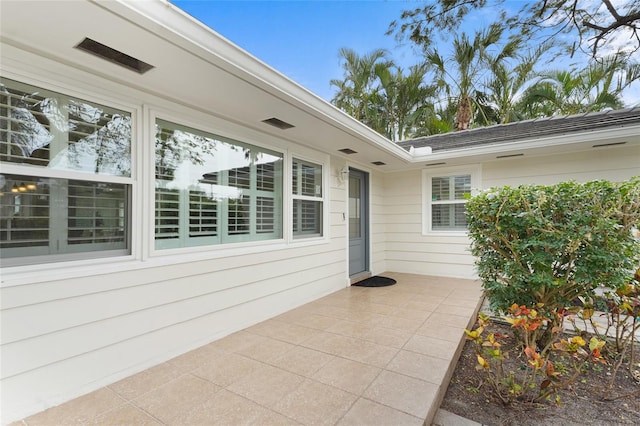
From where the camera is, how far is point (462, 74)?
387 inches

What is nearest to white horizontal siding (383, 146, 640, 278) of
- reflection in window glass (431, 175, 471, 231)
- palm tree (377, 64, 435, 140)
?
reflection in window glass (431, 175, 471, 231)

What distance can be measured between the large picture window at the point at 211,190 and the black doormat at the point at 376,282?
2.20m

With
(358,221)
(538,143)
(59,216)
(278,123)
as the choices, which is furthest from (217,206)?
(538,143)

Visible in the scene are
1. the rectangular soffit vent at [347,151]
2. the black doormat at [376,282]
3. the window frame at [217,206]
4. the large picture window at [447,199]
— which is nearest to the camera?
the window frame at [217,206]

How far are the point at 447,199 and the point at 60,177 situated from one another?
5982mm

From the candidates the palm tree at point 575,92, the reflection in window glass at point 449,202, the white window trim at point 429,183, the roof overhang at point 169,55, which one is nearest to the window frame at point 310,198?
the roof overhang at point 169,55

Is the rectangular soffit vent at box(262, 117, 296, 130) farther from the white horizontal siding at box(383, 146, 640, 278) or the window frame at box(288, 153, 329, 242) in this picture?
the white horizontal siding at box(383, 146, 640, 278)

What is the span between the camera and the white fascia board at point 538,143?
4129 millimetres

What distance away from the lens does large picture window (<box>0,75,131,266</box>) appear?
1.95m

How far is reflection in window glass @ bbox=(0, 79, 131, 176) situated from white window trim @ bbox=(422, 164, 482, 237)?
17.6ft

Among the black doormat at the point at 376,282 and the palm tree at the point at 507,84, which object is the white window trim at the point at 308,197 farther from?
the palm tree at the point at 507,84

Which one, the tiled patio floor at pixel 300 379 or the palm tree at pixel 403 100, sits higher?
the palm tree at pixel 403 100

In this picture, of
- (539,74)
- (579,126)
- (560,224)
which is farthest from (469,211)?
(539,74)

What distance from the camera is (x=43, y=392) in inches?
77.3
